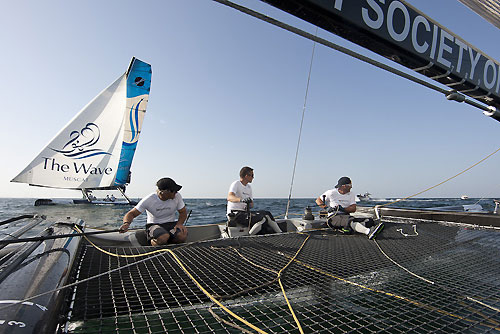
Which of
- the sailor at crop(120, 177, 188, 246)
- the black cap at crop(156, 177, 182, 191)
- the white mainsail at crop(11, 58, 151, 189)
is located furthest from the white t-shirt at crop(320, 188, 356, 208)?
the white mainsail at crop(11, 58, 151, 189)

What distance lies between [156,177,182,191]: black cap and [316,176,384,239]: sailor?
3.10 m

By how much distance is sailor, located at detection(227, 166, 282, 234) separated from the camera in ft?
13.8

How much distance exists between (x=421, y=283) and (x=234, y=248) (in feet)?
6.17

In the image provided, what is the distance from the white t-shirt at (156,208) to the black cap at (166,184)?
0.90 feet

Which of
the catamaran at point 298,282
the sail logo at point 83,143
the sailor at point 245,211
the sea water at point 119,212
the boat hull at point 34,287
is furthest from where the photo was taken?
the sail logo at point 83,143

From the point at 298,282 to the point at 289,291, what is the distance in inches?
7.1

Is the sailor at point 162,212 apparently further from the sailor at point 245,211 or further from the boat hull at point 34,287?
the boat hull at point 34,287

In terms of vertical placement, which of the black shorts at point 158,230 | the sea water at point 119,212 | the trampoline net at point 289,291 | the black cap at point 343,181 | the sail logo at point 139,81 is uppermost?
the sail logo at point 139,81

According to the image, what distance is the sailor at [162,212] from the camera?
Result: 347 cm

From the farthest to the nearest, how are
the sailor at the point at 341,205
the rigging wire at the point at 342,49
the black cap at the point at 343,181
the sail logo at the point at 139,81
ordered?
1. the sail logo at the point at 139,81
2. the black cap at the point at 343,181
3. the sailor at the point at 341,205
4. the rigging wire at the point at 342,49

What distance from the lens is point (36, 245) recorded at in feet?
6.57

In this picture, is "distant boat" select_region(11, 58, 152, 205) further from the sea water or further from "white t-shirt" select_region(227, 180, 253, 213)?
"white t-shirt" select_region(227, 180, 253, 213)

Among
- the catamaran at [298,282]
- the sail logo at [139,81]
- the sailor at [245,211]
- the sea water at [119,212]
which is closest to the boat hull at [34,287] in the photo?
the catamaran at [298,282]

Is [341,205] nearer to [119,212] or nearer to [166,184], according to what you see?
[166,184]
